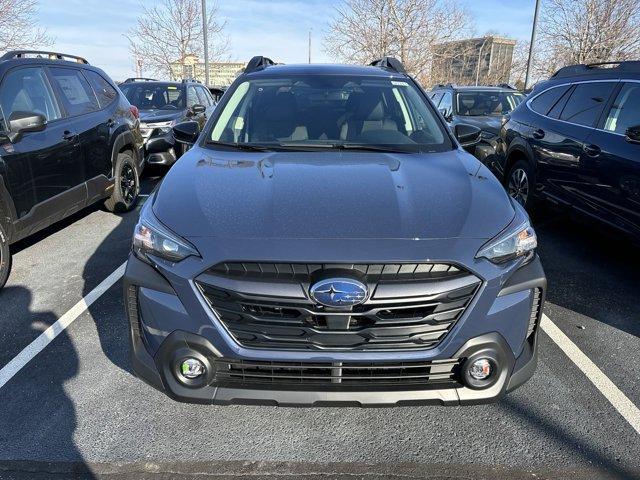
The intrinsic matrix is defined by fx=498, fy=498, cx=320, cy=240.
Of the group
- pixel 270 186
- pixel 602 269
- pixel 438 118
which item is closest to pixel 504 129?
pixel 602 269

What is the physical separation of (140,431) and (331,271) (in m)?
1.39

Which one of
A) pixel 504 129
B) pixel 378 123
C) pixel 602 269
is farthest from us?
pixel 504 129

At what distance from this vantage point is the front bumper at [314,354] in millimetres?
2074

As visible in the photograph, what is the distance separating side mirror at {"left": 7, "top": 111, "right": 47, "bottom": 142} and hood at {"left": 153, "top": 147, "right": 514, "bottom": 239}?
1921mm

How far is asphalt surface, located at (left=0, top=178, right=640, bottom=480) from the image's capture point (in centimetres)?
232

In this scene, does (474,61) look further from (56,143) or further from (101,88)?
(56,143)

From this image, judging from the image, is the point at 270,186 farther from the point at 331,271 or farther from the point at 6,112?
the point at 6,112

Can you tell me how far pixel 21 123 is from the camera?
4.00 metres

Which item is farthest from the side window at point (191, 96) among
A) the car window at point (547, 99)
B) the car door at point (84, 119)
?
the car window at point (547, 99)

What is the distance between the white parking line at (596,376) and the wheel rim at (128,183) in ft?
16.6

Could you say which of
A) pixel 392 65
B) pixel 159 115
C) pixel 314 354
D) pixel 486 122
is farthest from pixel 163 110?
pixel 314 354

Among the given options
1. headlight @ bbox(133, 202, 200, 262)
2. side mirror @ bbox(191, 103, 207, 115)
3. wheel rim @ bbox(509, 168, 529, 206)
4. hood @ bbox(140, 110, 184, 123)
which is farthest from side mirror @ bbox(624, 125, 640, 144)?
side mirror @ bbox(191, 103, 207, 115)

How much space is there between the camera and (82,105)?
5453mm

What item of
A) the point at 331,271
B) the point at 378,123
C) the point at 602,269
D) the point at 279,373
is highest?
the point at 378,123
